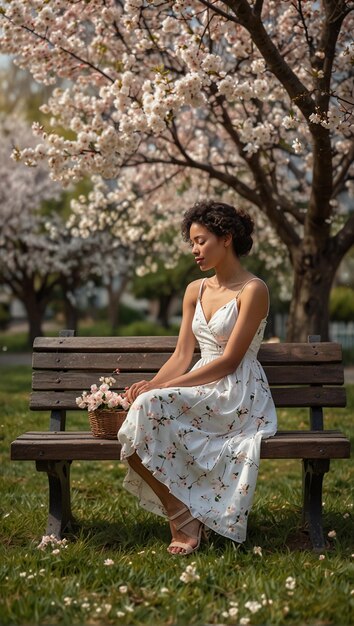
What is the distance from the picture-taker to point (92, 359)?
502cm

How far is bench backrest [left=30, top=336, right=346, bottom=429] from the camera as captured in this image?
192 inches

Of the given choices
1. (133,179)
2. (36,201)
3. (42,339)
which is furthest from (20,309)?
(42,339)

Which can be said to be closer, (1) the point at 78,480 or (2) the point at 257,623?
(2) the point at 257,623

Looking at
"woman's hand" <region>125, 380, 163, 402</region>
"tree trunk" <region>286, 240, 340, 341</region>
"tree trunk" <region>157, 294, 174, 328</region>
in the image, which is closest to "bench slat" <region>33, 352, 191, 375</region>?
"woman's hand" <region>125, 380, 163, 402</region>

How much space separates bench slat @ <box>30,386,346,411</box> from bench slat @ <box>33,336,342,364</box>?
6.5 inches

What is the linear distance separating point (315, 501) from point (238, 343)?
0.90 metres

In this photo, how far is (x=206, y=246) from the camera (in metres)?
4.71

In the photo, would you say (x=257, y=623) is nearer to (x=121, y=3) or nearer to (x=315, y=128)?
(x=315, y=128)

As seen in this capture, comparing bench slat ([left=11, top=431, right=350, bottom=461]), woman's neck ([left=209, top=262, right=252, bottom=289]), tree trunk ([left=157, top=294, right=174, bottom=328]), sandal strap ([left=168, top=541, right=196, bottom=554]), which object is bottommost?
sandal strap ([left=168, top=541, right=196, bottom=554])

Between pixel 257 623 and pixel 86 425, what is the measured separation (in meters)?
5.37

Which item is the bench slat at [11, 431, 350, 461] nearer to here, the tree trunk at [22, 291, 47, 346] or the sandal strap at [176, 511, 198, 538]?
the sandal strap at [176, 511, 198, 538]

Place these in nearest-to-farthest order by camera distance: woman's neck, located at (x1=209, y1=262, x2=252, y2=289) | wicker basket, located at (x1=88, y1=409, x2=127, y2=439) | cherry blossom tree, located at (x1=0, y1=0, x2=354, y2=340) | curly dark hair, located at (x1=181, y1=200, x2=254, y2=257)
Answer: wicker basket, located at (x1=88, y1=409, x2=127, y2=439) < curly dark hair, located at (x1=181, y1=200, x2=254, y2=257) < woman's neck, located at (x1=209, y1=262, x2=252, y2=289) < cherry blossom tree, located at (x1=0, y1=0, x2=354, y2=340)

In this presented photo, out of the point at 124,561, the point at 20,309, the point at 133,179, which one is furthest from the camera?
the point at 20,309

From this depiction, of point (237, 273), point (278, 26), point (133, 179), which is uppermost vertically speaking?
point (278, 26)
